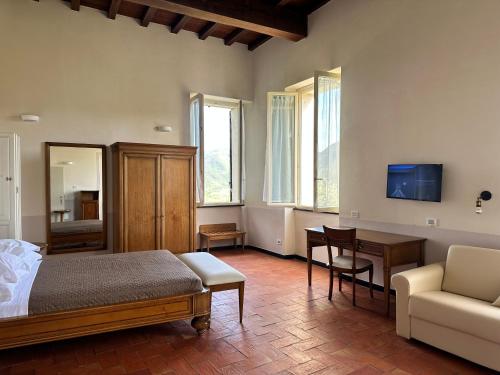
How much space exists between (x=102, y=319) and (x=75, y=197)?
2.89 metres

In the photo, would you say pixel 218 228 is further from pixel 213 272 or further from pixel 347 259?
pixel 213 272

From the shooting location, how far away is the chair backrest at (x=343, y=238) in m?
3.56

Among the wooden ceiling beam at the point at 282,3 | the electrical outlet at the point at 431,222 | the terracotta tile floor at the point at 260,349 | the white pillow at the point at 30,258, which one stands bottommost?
the terracotta tile floor at the point at 260,349

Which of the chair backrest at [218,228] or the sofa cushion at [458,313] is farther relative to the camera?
the chair backrest at [218,228]

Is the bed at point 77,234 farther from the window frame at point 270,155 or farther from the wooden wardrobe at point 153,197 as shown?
the window frame at point 270,155

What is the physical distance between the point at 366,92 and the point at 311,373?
3.24 metres

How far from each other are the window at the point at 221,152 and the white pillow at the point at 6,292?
3623 millimetres

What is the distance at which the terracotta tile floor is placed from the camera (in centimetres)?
243

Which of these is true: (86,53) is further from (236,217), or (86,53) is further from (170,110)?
(236,217)

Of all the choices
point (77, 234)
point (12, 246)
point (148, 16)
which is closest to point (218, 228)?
point (77, 234)

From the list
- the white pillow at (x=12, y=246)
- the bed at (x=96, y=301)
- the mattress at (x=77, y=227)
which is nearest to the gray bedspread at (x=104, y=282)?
the bed at (x=96, y=301)

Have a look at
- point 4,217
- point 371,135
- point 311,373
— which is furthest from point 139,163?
point 311,373

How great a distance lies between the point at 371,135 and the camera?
4219mm

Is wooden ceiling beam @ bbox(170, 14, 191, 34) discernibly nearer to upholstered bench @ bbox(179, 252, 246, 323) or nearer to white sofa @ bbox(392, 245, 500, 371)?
upholstered bench @ bbox(179, 252, 246, 323)
